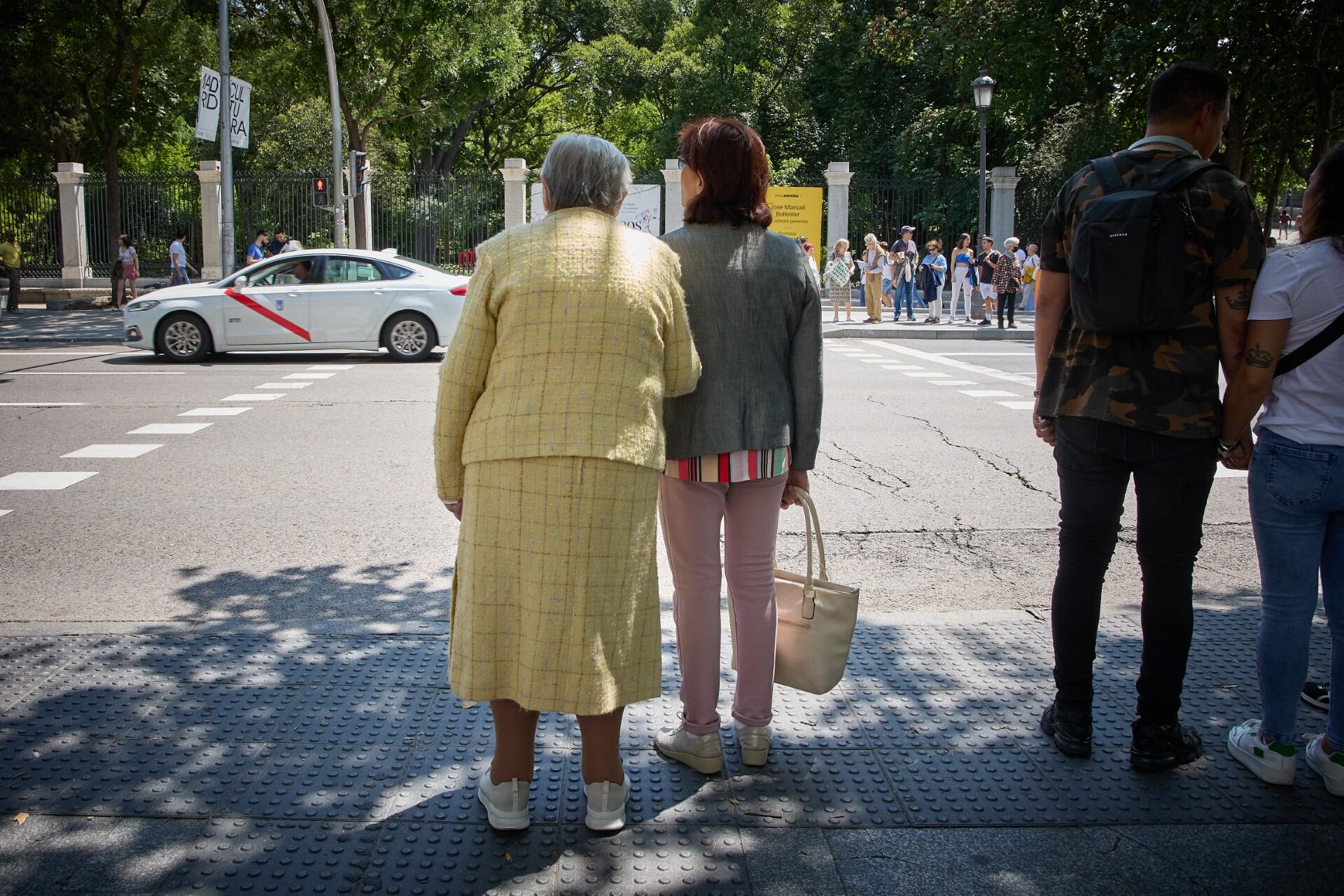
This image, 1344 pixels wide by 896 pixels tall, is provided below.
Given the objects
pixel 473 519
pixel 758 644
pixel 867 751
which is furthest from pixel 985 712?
pixel 473 519

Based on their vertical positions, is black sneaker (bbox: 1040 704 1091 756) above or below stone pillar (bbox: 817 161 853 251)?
below

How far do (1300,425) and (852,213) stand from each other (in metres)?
25.2

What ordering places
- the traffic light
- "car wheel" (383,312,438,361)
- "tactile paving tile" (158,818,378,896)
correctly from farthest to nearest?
1. the traffic light
2. "car wheel" (383,312,438,361)
3. "tactile paving tile" (158,818,378,896)

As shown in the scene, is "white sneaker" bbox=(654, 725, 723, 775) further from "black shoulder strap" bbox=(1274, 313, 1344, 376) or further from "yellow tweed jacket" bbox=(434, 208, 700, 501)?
"black shoulder strap" bbox=(1274, 313, 1344, 376)

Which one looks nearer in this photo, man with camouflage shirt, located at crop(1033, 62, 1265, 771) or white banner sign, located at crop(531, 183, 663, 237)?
man with camouflage shirt, located at crop(1033, 62, 1265, 771)

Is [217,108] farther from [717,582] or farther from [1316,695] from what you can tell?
[1316,695]

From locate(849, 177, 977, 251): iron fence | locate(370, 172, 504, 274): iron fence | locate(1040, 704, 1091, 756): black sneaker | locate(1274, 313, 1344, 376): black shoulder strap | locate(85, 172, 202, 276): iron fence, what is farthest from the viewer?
locate(370, 172, 504, 274): iron fence

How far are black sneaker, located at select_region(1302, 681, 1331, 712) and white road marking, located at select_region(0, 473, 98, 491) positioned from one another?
6931mm

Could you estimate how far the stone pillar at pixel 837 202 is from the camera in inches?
1030

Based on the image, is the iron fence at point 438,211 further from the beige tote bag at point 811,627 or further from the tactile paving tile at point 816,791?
the tactile paving tile at point 816,791

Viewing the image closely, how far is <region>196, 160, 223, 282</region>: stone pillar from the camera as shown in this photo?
85.1 feet

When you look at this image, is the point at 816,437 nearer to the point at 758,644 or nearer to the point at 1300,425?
the point at 758,644

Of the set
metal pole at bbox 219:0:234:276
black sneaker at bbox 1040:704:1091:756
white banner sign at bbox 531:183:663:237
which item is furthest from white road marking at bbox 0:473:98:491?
white banner sign at bbox 531:183:663:237

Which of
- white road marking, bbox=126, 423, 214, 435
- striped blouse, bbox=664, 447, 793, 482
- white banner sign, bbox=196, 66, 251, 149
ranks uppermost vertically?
white banner sign, bbox=196, 66, 251, 149
